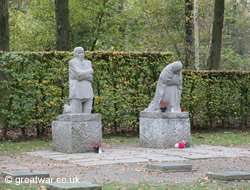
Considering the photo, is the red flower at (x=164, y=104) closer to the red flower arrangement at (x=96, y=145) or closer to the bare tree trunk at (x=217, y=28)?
the red flower arrangement at (x=96, y=145)

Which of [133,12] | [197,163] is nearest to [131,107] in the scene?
[197,163]

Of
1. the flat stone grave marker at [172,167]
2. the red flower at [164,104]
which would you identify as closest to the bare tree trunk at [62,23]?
the red flower at [164,104]

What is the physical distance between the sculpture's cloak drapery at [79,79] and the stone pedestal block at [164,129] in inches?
81.8

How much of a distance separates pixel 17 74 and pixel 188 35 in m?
12.4

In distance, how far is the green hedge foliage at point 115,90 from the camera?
1450cm

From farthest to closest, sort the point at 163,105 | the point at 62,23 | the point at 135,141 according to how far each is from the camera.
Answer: the point at 62,23, the point at 135,141, the point at 163,105

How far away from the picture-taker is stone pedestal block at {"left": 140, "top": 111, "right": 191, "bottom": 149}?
1299cm

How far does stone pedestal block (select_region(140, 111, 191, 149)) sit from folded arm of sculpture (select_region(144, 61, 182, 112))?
0.35 m

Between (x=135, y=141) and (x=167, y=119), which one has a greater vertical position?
(x=167, y=119)

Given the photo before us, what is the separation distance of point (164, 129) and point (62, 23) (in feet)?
22.5

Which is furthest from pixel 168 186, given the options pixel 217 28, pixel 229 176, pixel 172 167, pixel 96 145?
pixel 217 28

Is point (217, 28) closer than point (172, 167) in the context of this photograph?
No

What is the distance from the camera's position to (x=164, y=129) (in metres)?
13.0

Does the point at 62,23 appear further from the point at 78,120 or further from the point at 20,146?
the point at 78,120
